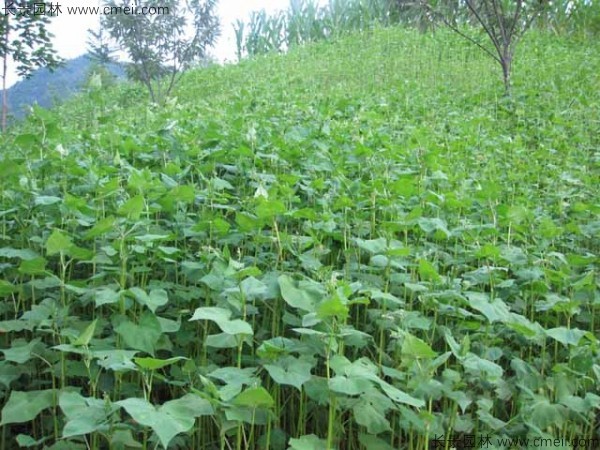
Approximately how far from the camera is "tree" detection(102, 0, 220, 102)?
31.8ft

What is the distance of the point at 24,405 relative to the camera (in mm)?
1806

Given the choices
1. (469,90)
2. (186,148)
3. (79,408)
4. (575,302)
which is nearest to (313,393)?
(79,408)

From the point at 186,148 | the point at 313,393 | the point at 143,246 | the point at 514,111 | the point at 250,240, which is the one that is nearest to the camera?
the point at 313,393

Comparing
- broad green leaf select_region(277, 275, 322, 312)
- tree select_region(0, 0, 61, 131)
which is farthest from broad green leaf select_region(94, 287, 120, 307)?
tree select_region(0, 0, 61, 131)

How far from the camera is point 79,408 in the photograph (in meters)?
1.58

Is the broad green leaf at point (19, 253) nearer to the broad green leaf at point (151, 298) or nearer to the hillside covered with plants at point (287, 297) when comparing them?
the hillside covered with plants at point (287, 297)

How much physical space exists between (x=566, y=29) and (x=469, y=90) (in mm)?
5304

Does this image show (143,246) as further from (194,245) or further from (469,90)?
(469,90)

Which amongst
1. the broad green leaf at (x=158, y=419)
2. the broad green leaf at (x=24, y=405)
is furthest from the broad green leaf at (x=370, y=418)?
the broad green leaf at (x=24, y=405)

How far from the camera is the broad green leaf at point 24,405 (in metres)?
1.76

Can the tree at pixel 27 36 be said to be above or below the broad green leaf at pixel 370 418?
above

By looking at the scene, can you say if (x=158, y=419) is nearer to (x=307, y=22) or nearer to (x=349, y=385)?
(x=349, y=385)

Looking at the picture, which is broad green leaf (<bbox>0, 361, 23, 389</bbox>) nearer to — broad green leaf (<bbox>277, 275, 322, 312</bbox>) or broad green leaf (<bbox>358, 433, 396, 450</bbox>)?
broad green leaf (<bbox>277, 275, 322, 312</bbox>)

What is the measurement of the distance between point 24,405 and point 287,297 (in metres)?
0.73
